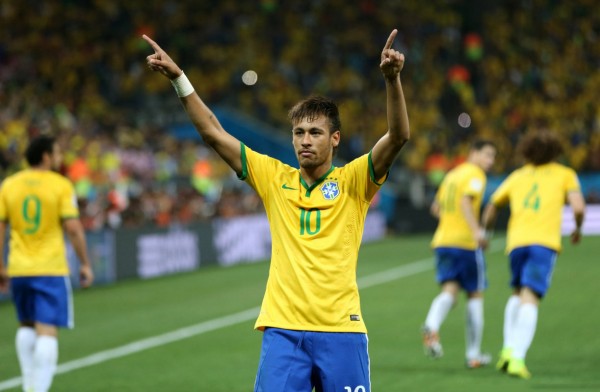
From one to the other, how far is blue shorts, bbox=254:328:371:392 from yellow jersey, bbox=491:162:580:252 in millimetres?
5002

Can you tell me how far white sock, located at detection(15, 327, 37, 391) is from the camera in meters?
8.53

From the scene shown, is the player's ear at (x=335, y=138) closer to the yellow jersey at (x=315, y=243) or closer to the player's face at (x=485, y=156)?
the yellow jersey at (x=315, y=243)

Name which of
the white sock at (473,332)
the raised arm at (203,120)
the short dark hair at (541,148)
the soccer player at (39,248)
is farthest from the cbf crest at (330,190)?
the white sock at (473,332)

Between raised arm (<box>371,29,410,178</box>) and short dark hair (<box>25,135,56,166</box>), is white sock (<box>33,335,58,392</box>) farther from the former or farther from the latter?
raised arm (<box>371,29,410,178</box>)

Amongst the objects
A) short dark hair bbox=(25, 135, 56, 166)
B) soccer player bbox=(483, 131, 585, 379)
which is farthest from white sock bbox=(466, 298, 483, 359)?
short dark hair bbox=(25, 135, 56, 166)

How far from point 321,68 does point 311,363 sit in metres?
32.3

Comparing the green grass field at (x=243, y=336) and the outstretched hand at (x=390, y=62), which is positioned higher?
the outstretched hand at (x=390, y=62)

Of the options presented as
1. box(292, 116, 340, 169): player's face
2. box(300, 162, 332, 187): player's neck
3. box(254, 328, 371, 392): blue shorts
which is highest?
box(292, 116, 340, 169): player's face

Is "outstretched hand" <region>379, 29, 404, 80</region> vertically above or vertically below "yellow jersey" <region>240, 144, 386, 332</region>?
above

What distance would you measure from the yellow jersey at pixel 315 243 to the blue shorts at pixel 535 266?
4.67 metres

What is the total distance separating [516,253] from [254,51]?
91.5 ft

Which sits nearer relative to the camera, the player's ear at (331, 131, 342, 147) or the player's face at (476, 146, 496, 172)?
the player's ear at (331, 131, 342, 147)

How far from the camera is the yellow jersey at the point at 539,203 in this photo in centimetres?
984

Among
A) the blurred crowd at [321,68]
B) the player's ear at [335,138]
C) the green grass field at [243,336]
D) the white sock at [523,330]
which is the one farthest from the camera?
the blurred crowd at [321,68]
